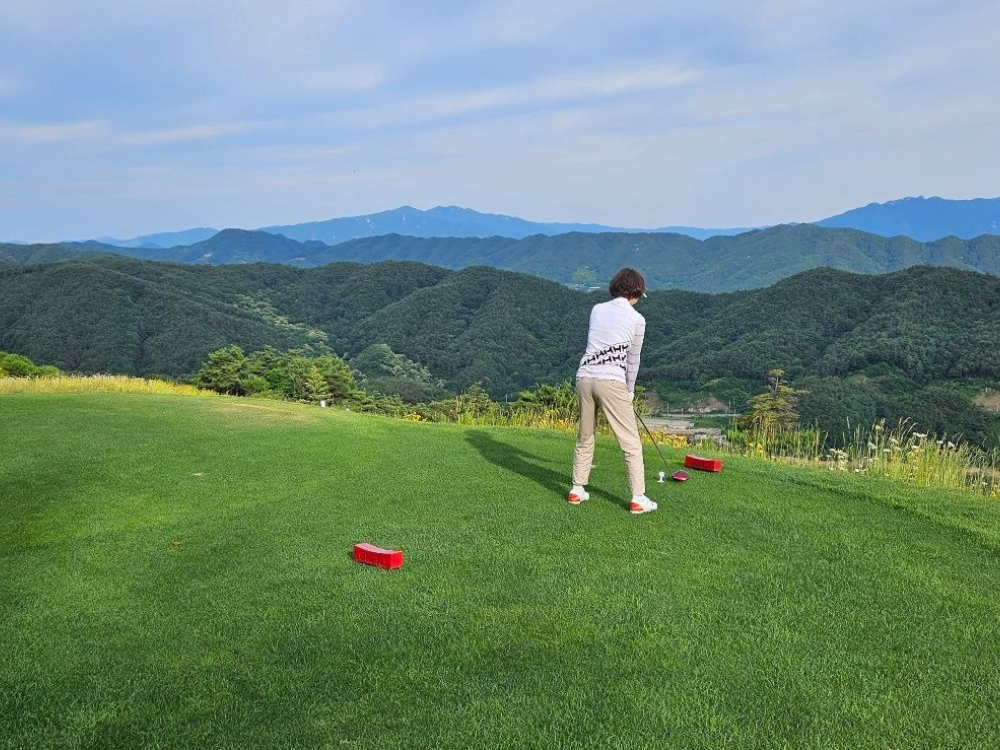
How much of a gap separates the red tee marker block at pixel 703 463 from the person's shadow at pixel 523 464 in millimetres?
1641

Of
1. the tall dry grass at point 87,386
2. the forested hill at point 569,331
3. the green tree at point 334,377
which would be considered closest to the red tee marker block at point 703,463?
the tall dry grass at point 87,386

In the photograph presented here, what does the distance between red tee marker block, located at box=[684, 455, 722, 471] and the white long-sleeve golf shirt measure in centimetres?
244

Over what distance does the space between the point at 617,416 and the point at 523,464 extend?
262 centimetres

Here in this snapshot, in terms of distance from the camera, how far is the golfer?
6742 mm

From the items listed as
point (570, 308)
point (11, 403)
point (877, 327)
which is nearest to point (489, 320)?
point (570, 308)

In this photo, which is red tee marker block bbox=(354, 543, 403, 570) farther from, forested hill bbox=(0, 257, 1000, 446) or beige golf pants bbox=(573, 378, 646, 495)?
forested hill bbox=(0, 257, 1000, 446)

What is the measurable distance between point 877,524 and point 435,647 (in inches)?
177

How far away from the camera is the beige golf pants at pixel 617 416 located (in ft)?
22.1

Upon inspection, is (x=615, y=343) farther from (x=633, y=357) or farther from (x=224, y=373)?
(x=224, y=373)

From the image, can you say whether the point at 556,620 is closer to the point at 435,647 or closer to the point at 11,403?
the point at 435,647

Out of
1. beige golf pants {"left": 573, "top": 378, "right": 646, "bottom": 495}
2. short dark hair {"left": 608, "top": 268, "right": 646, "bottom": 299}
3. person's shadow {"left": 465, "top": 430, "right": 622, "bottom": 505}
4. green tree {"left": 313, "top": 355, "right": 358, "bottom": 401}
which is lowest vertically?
green tree {"left": 313, "top": 355, "right": 358, "bottom": 401}

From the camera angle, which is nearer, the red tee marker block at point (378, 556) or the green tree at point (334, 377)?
the red tee marker block at point (378, 556)

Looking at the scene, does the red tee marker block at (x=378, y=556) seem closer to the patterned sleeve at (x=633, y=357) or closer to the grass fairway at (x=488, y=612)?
the grass fairway at (x=488, y=612)

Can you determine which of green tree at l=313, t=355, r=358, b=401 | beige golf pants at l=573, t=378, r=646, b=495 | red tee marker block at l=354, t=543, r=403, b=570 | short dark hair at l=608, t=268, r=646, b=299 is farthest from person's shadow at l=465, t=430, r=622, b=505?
green tree at l=313, t=355, r=358, b=401
